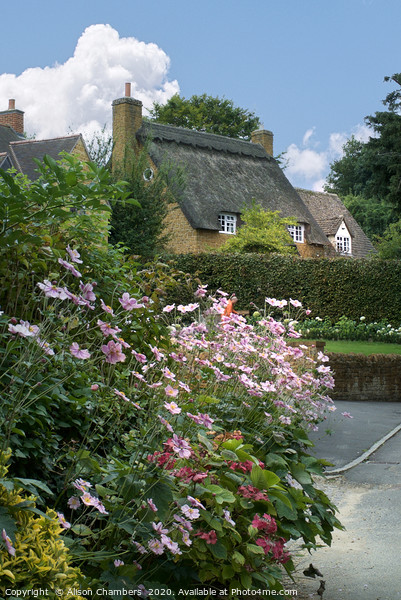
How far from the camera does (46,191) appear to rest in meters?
3.45

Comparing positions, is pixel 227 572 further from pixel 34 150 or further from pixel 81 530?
pixel 34 150

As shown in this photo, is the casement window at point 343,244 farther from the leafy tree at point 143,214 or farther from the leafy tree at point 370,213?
the leafy tree at point 143,214

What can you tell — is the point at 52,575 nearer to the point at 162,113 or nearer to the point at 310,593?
the point at 310,593

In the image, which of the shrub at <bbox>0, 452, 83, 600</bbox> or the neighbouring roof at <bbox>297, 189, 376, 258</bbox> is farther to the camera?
the neighbouring roof at <bbox>297, 189, 376, 258</bbox>

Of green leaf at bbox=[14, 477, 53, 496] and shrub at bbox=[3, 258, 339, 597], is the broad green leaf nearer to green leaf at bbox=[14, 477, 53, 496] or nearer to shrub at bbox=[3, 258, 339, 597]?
shrub at bbox=[3, 258, 339, 597]

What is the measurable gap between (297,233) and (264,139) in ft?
25.4

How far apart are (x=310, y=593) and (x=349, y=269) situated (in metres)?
20.7

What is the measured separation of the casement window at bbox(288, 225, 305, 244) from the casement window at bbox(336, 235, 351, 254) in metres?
7.27

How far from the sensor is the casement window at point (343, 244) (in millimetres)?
46250

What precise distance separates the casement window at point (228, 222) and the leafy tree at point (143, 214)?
487cm

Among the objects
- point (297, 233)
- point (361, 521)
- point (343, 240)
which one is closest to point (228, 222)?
point (297, 233)

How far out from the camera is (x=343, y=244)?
1845 inches

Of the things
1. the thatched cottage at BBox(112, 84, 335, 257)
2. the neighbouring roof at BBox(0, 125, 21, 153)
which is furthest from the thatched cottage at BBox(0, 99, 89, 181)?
the neighbouring roof at BBox(0, 125, 21, 153)

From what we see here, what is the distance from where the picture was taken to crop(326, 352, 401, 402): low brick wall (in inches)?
591
